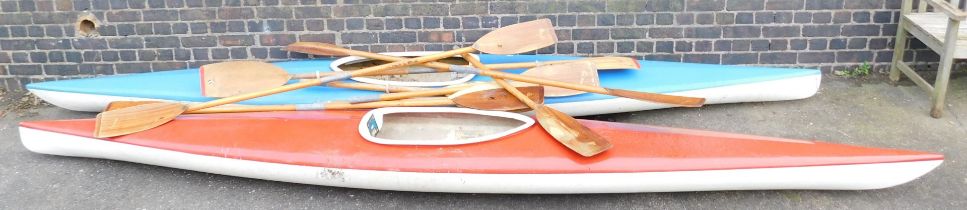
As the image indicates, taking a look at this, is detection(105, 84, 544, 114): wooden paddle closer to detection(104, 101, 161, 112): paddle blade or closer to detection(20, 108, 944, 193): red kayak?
detection(20, 108, 944, 193): red kayak

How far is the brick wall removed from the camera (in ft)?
15.1

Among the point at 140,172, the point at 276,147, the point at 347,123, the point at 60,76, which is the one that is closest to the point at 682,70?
the point at 347,123

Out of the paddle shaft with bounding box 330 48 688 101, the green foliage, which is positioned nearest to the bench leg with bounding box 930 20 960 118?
the green foliage

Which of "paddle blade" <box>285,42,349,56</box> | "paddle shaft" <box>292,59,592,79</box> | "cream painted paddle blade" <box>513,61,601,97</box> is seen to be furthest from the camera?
"paddle blade" <box>285,42,349,56</box>

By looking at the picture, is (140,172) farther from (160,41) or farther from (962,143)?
(962,143)

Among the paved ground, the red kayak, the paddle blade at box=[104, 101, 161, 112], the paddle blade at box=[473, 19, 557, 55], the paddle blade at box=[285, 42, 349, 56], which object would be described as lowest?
the paved ground

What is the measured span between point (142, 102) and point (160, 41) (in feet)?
3.25

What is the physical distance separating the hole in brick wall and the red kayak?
1.32 meters

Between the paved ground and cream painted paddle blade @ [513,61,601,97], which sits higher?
cream painted paddle blade @ [513,61,601,97]

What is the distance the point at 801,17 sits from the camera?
Answer: 465 cm

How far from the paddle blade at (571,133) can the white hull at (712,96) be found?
0.53 metres

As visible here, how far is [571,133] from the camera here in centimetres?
327

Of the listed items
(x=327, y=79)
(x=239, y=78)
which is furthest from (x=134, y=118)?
(x=327, y=79)

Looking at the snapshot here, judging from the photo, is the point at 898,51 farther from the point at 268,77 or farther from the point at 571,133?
the point at 268,77
